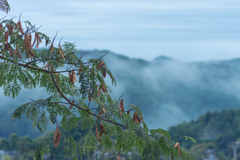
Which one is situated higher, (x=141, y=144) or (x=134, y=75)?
(x=134, y=75)

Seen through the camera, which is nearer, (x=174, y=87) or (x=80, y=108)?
(x=80, y=108)

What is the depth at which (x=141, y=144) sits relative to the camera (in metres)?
3.07

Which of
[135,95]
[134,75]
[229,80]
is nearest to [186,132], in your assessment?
[135,95]

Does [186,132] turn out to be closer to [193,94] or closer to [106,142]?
[106,142]

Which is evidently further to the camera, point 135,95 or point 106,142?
point 135,95

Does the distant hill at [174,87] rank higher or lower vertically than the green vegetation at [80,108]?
higher

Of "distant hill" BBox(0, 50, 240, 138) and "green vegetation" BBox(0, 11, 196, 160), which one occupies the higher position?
"distant hill" BBox(0, 50, 240, 138)

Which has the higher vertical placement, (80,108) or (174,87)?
(174,87)

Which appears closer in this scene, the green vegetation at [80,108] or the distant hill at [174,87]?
the green vegetation at [80,108]

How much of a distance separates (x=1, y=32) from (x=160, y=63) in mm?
123493

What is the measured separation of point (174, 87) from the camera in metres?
106

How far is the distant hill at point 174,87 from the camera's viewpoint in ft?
286

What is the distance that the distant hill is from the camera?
87062 mm

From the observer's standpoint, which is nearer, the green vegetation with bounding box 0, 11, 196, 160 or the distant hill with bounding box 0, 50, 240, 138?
the green vegetation with bounding box 0, 11, 196, 160
